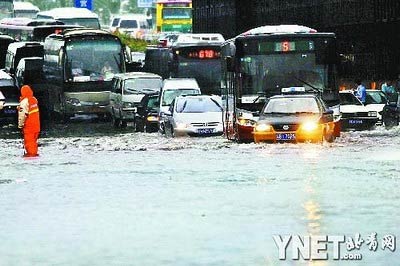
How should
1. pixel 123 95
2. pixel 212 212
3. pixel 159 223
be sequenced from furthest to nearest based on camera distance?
pixel 123 95, pixel 212 212, pixel 159 223

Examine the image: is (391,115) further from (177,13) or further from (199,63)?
(177,13)

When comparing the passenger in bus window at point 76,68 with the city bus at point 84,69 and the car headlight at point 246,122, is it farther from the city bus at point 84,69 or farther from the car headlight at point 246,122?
the car headlight at point 246,122

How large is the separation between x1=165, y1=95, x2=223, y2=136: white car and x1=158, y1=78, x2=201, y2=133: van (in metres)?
1.71

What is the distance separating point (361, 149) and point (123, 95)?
796 inches

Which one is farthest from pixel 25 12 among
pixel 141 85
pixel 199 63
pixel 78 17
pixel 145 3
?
pixel 141 85

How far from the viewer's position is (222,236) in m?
15.3

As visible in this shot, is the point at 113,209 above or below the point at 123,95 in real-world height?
above

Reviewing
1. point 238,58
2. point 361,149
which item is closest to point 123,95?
point 238,58

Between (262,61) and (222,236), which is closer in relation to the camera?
(222,236)

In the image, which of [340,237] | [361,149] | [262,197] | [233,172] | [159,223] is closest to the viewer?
[340,237]

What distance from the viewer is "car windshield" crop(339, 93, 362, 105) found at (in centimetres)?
4541

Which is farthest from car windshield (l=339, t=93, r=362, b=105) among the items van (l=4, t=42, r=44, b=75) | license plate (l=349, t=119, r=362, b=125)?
van (l=4, t=42, r=44, b=75)

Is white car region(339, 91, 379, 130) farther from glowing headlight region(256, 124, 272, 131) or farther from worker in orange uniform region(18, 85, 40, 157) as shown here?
worker in orange uniform region(18, 85, 40, 157)

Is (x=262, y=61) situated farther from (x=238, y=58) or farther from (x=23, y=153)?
(x=23, y=153)
